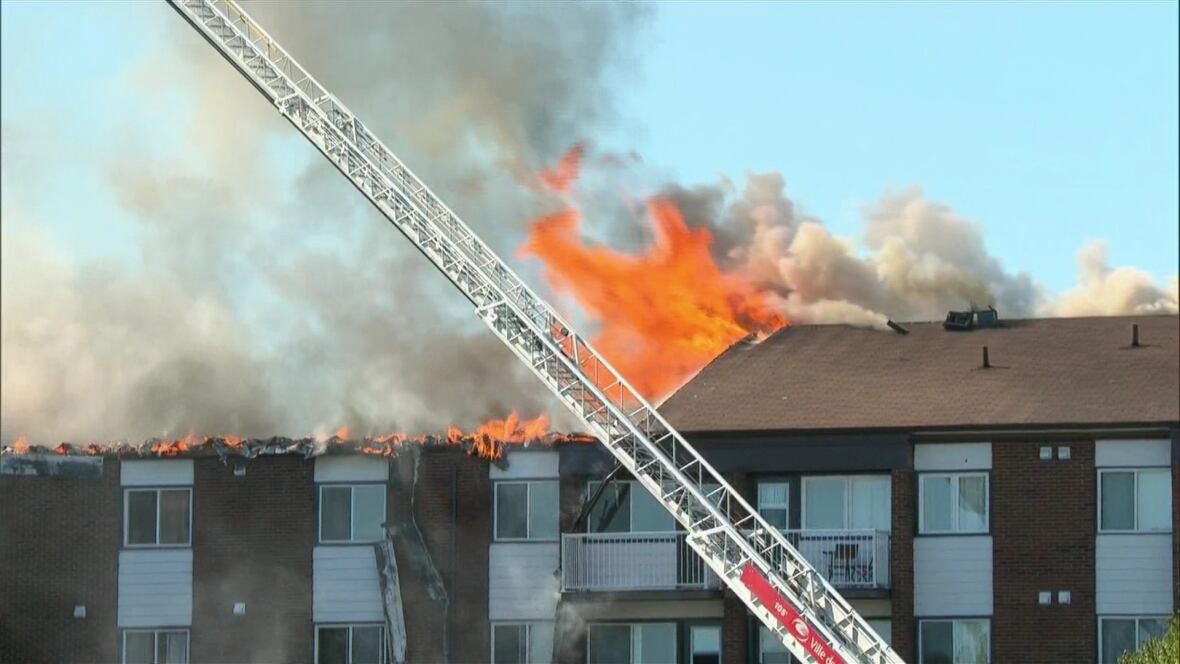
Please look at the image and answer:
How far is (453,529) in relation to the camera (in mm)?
49312

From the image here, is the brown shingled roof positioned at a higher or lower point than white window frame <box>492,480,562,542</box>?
higher

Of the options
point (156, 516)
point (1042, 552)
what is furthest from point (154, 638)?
point (1042, 552)

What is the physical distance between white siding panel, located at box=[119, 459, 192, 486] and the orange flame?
28.5 feet

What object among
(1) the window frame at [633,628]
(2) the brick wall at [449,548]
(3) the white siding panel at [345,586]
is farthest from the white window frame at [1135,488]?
(3) the white siding panel at [345,586]

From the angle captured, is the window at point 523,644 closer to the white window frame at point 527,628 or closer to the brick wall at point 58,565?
the white window frame at point 527,628

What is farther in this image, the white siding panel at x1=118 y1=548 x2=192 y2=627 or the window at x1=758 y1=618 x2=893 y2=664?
the white siding panel at x1=118 y1=548 x2=192 y2=627

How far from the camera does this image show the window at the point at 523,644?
160 feet

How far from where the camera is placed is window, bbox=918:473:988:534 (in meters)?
47.5

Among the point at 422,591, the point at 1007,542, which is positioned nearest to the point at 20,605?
the point at 422,591

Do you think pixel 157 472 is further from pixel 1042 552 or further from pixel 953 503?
pixel 1042 552

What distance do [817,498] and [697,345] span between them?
653cm

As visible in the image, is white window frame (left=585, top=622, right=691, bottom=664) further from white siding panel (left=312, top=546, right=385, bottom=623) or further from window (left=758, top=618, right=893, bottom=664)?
white siding panel (left=312, top=546, right=385, bottom=623)

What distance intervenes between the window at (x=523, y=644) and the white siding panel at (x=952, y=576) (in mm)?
6882

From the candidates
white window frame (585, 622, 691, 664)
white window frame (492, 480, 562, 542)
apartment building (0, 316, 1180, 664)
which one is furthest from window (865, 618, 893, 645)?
white window frame (492, 480, 562, 542)
